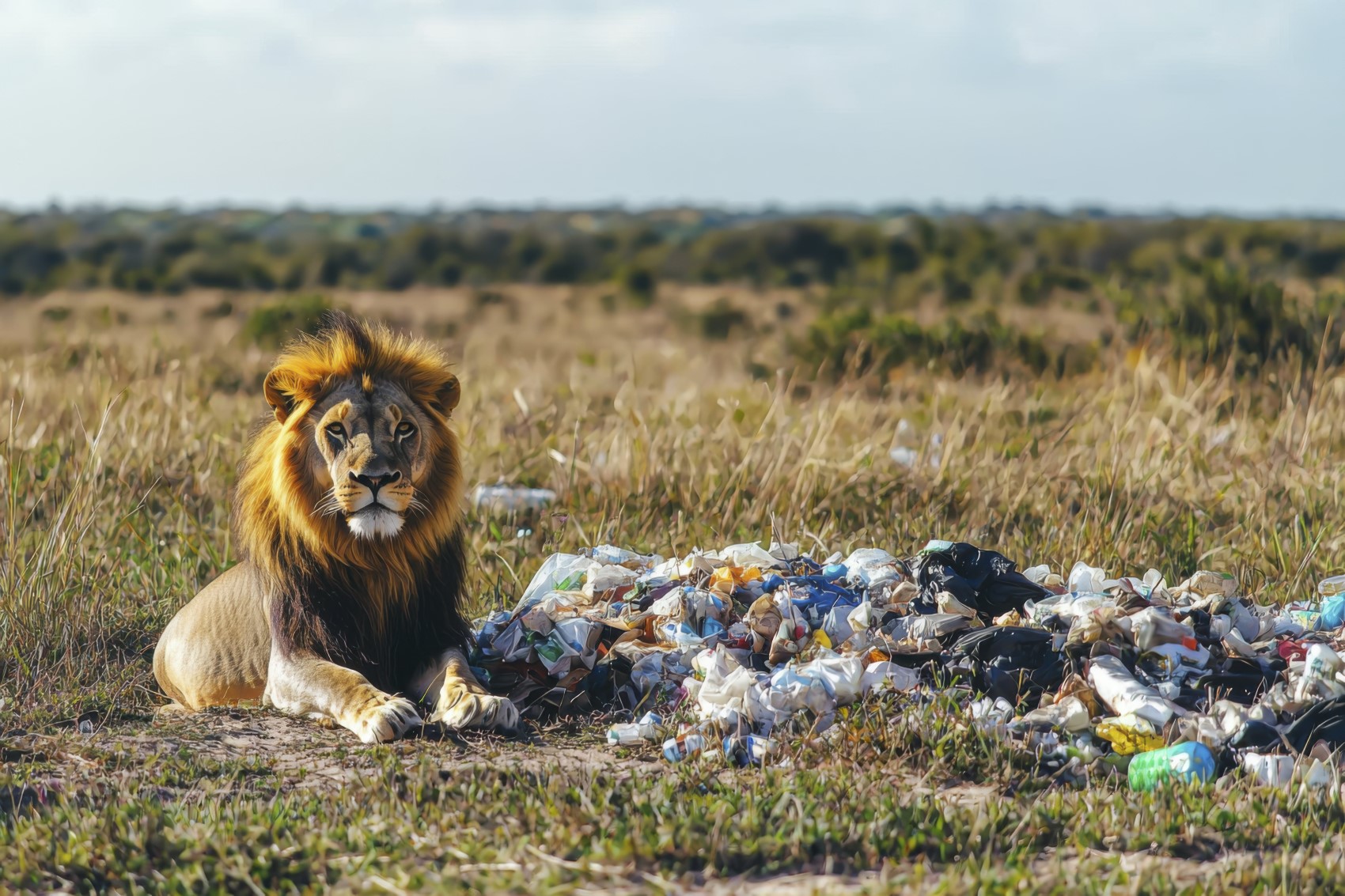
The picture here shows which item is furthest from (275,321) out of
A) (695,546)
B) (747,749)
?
(747,749)

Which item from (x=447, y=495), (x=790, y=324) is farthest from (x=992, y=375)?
(x=790, y=324)

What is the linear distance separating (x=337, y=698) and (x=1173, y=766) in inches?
109

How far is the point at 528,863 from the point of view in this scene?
12.9 ft

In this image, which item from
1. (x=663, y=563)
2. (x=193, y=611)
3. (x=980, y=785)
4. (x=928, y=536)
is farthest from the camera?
(x=928, y=536)

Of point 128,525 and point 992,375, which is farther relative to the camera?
point 992,375

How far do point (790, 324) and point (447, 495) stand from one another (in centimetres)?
2568

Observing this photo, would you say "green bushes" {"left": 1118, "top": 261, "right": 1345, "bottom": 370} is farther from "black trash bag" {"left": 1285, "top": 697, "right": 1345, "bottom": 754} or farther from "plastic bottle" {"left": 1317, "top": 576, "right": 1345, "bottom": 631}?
"black trash bag" {"left": 1285, "top": 697, "right": 1345, "bottom": 754}

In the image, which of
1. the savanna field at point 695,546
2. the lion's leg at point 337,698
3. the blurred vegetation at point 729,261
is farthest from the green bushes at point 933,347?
the lion's leg at point 337,698

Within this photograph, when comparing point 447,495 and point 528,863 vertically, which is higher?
point 447,495

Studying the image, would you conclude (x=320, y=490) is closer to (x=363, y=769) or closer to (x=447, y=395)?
(x=447, y=395)

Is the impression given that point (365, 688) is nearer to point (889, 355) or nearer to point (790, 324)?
point (889, 355)

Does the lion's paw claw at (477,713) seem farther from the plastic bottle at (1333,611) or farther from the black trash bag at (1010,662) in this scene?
the plastic bottle at (1333,611)

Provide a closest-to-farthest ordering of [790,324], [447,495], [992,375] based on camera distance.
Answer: [447,495] → [992,375] → [790,324]

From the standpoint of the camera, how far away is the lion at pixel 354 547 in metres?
5.28
